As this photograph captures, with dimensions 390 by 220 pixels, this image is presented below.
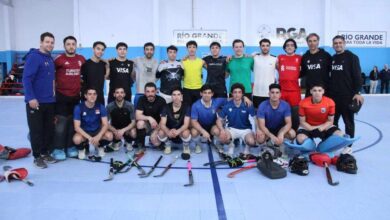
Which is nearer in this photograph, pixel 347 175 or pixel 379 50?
pixel 347 175

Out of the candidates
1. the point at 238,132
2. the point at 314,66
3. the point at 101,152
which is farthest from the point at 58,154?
the point at 314,66

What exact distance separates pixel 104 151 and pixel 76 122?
2.32 ft

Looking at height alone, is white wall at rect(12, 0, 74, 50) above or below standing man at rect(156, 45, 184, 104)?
above

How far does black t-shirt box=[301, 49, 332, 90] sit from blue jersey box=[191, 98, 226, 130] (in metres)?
1.63

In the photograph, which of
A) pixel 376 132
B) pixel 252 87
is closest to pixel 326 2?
pixel 376 132

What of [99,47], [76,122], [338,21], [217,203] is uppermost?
[338,21]

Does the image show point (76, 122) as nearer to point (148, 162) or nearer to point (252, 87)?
point (148, 162)

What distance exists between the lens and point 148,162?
467cm

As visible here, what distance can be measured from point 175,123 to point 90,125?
1.34 meters

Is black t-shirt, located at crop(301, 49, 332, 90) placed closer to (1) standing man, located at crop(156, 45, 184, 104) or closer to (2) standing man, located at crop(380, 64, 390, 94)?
(1) standing man, located at crop(156, 45, 184, 104)

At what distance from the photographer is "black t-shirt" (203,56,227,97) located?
5.73 meters

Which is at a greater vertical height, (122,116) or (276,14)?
(276,14)

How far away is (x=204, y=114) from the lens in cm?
518

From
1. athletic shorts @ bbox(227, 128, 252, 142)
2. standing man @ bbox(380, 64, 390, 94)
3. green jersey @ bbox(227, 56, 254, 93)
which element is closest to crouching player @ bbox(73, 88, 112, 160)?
athletic shorts @ bbox(227, 128, 252, 142)
